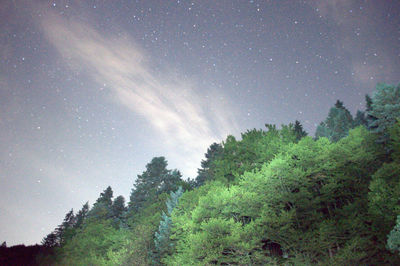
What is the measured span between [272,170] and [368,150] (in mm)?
12132

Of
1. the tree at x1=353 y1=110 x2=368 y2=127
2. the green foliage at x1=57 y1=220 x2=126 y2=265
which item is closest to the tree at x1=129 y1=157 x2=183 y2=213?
the green foliage at x1=57 y1=220 x2=126 y2=265

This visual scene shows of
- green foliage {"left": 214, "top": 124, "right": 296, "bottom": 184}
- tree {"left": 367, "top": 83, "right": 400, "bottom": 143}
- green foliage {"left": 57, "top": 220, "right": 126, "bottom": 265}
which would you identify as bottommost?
green foliage {"left": 57, "top": 220, "right": 126, "bottom": 265}

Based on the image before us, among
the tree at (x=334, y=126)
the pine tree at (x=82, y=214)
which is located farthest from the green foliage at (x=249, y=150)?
the pine tree at (x=82, y=214)

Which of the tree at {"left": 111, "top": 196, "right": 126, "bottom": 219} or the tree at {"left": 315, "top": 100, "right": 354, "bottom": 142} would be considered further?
the tree at {"left": 111, "top": 196, "right": 126, "bottom": 219}

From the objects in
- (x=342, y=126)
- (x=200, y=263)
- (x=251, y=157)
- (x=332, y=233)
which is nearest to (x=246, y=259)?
(x=200, y=263)

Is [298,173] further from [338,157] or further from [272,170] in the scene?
[338,157]

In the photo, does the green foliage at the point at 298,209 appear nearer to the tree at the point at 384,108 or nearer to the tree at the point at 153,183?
the tree at the point at 384,108

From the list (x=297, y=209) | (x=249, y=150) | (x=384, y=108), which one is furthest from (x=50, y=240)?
(x=384, y=108)

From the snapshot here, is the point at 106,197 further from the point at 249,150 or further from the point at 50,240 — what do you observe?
the point at 249,150

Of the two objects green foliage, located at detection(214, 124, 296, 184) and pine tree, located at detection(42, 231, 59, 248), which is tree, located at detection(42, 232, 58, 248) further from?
green foliage, located at detection(214, 124, 296, 184)

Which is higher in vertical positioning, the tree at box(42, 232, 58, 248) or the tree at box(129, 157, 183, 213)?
the tree at box(129, 157, 183, 213)

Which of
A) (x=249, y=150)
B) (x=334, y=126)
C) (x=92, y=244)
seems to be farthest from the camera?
(x=334, y=126)

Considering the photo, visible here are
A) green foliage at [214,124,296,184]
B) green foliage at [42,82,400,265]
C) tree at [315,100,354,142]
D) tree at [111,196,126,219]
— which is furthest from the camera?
tree at [111,196,126,219]

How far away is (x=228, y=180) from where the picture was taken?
95.5 feet
